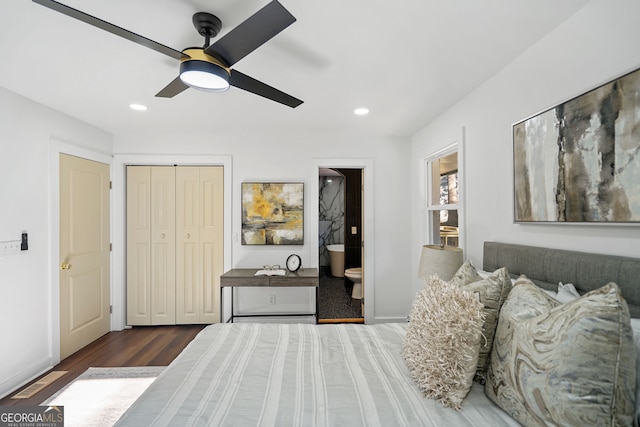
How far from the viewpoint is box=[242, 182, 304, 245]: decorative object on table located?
11.2 ft

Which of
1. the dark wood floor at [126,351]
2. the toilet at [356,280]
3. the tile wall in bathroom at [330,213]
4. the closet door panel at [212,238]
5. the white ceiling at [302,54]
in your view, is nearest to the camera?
the white ceiling at [302,54]

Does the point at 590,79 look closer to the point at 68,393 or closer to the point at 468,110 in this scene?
the point at 468,110

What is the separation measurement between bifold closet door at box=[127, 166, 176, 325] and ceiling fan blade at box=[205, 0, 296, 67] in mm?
2489

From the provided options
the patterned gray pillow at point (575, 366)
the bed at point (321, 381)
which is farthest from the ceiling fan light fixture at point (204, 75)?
the patterned gray pillow at point (575, 366)

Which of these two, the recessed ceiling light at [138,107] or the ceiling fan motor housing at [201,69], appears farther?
the recessed ceiling light at [138,107]

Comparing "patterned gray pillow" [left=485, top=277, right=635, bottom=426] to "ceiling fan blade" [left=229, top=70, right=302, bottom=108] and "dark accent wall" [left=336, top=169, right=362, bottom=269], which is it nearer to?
"ceiling fan blade" [left=229, top=70, right=302, bottom=108]

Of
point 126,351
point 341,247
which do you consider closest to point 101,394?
point 126,351

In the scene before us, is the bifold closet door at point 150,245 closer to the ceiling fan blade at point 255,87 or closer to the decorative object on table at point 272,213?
the decorative object on table at point 272,213

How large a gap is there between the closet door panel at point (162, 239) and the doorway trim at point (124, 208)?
168 millimetres

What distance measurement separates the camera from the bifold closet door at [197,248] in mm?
3418

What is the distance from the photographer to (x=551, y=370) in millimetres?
804

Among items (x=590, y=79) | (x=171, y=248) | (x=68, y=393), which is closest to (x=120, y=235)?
(x=171, y=248)

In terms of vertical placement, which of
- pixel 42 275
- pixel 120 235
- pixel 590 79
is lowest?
pixel 42 275

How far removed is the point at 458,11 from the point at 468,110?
1.09 meters
